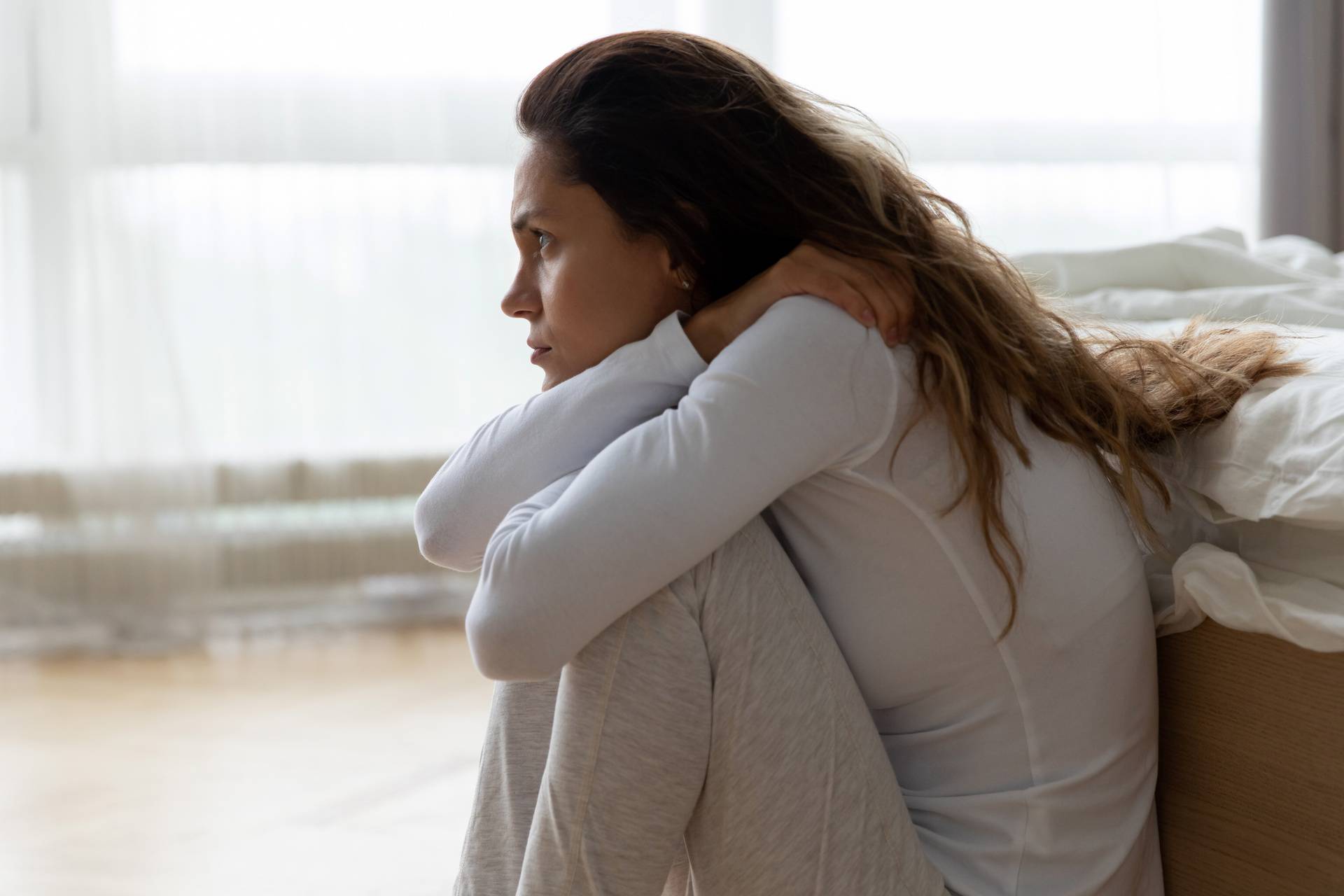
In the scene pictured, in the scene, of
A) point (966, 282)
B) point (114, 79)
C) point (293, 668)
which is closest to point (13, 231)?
point (114, 79)

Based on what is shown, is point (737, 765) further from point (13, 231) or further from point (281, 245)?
point (13, 231)

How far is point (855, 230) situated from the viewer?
3.04 feet

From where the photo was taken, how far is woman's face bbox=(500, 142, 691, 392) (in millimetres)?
1034

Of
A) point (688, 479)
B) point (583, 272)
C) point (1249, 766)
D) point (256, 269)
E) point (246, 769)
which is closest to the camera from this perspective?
point (688, 479)

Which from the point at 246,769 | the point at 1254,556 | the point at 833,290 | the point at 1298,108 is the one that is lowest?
the point at 246,769

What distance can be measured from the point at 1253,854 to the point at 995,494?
13.1 inches

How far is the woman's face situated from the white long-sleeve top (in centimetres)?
8

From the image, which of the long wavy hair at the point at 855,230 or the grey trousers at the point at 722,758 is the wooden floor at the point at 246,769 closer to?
the grey trousers at the point at 722,758

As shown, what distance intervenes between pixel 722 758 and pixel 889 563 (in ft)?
0.60

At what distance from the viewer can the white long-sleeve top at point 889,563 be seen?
2.68ft

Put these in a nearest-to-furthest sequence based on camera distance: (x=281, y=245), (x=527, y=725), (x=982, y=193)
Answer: (x=527, y=725) < (x=281, y=245) < (x=982, y=193)

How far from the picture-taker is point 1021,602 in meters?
0.89

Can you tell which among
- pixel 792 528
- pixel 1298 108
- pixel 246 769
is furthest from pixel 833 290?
pixel 1298 108

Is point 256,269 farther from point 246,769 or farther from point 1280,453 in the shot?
point 1280,453
